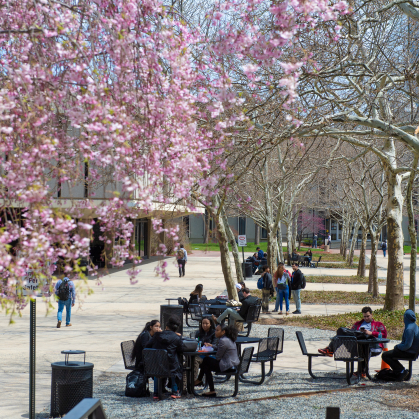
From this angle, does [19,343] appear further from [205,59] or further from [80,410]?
[80,410]

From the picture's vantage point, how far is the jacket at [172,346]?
886 centimetres

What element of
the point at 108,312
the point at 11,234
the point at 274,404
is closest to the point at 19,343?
the point at 108,312

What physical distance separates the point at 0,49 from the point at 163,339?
16.7 feet

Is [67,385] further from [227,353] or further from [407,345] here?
[407,345]

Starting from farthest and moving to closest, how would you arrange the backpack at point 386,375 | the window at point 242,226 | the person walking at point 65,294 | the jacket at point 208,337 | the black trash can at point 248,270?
1. the window at point 242,226
2. the black trash can at point 248,270
3. the person walking at point 65,294
4. the jacket at point 208,337
5. the backpack at point 386,375

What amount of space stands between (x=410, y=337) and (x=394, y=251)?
7950 millimetres

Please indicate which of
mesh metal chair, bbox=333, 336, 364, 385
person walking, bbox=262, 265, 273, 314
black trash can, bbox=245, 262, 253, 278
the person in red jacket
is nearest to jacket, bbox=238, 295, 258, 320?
the person in red jacket

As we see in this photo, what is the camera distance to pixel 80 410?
323cm

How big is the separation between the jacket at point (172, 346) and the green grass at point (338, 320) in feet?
24.2

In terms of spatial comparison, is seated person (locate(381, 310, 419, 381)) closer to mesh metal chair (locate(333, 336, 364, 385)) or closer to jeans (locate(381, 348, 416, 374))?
jeans (locate(381, 348, 416, 374))

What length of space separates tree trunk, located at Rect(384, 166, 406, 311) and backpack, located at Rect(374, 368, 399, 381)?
7.39 meters

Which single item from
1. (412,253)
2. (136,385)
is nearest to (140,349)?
(136,385)

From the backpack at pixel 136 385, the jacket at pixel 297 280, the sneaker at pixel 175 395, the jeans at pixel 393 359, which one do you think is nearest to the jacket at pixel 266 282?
the jacket at pixel 297 280

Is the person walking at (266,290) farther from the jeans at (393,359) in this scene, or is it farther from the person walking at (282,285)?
the jeans at (393,359)
